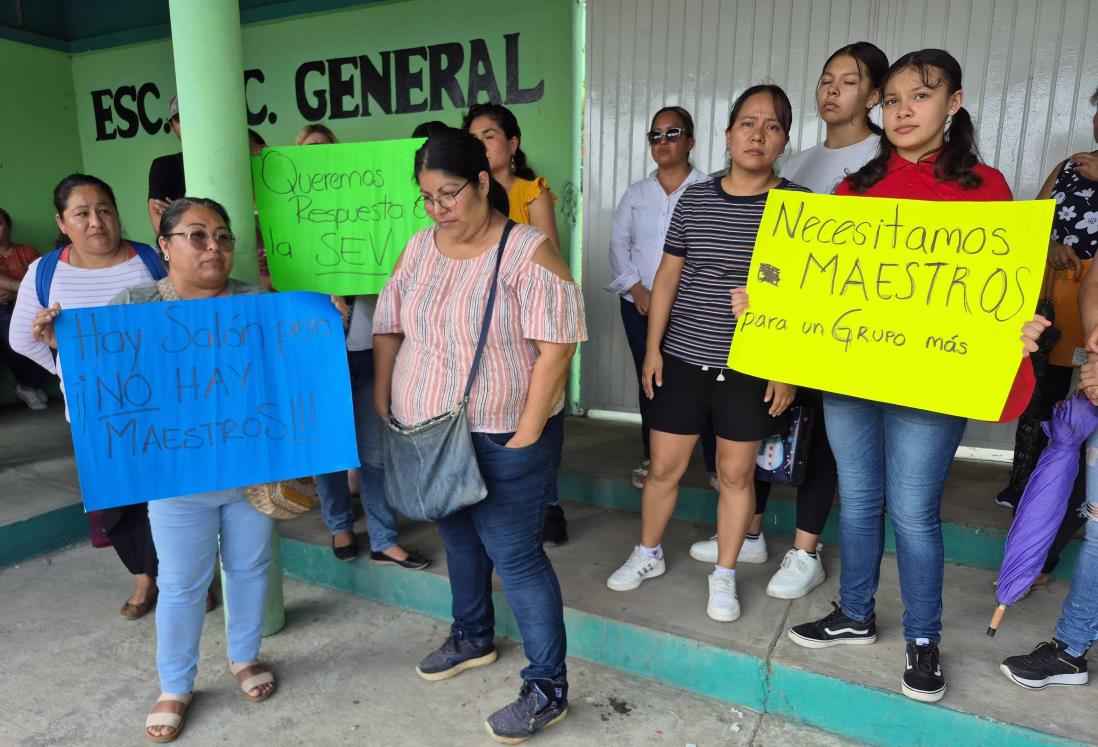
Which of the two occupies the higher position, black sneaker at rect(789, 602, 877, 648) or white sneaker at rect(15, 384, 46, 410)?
black sneaker at rect(789, 602, 877, 648)

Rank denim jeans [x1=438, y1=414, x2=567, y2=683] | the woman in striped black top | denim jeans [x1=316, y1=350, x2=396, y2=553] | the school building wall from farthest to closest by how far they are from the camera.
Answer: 1. the school building wall
2. denim jeans [x1=316, y1=350, x2=396, y2=553]
3. the woman in striped black top
4. denim jeans [x1=438, y1=414, x2=567, y2=683]

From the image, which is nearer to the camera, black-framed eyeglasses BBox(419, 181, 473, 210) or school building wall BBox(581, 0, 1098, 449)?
black-framed eyeglasses BBox(419, 181, 473, 210)

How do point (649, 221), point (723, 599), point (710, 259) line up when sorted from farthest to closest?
point (649, 221)
point (723, 599)
point (710, 259)

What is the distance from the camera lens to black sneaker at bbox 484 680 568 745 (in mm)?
2111

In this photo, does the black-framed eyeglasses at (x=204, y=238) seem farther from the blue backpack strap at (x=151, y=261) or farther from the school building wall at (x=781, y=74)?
the school building wall at (x=781, y=74)

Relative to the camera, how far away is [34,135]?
20.6 ft

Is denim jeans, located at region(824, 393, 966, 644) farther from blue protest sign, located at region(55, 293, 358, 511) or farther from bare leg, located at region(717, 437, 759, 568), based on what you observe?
blue protest sign, located at region(55, 293, 358, 511)

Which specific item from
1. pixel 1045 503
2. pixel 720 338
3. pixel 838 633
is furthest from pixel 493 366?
pixel 1045 503

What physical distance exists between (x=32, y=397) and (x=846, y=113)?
6.28 meters

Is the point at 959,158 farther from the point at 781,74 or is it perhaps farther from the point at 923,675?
the point at 781,74

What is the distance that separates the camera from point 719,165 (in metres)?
4.36

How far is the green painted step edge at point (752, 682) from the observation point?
6.64 ft

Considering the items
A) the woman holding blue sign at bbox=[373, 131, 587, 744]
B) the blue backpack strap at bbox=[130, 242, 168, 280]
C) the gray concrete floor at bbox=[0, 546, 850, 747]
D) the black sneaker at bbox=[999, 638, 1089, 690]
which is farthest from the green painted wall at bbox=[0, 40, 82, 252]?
the black sneaker at bbox=[999, 638, 1089, 690]

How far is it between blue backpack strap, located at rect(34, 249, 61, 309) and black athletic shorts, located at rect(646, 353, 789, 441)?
2.04 m
